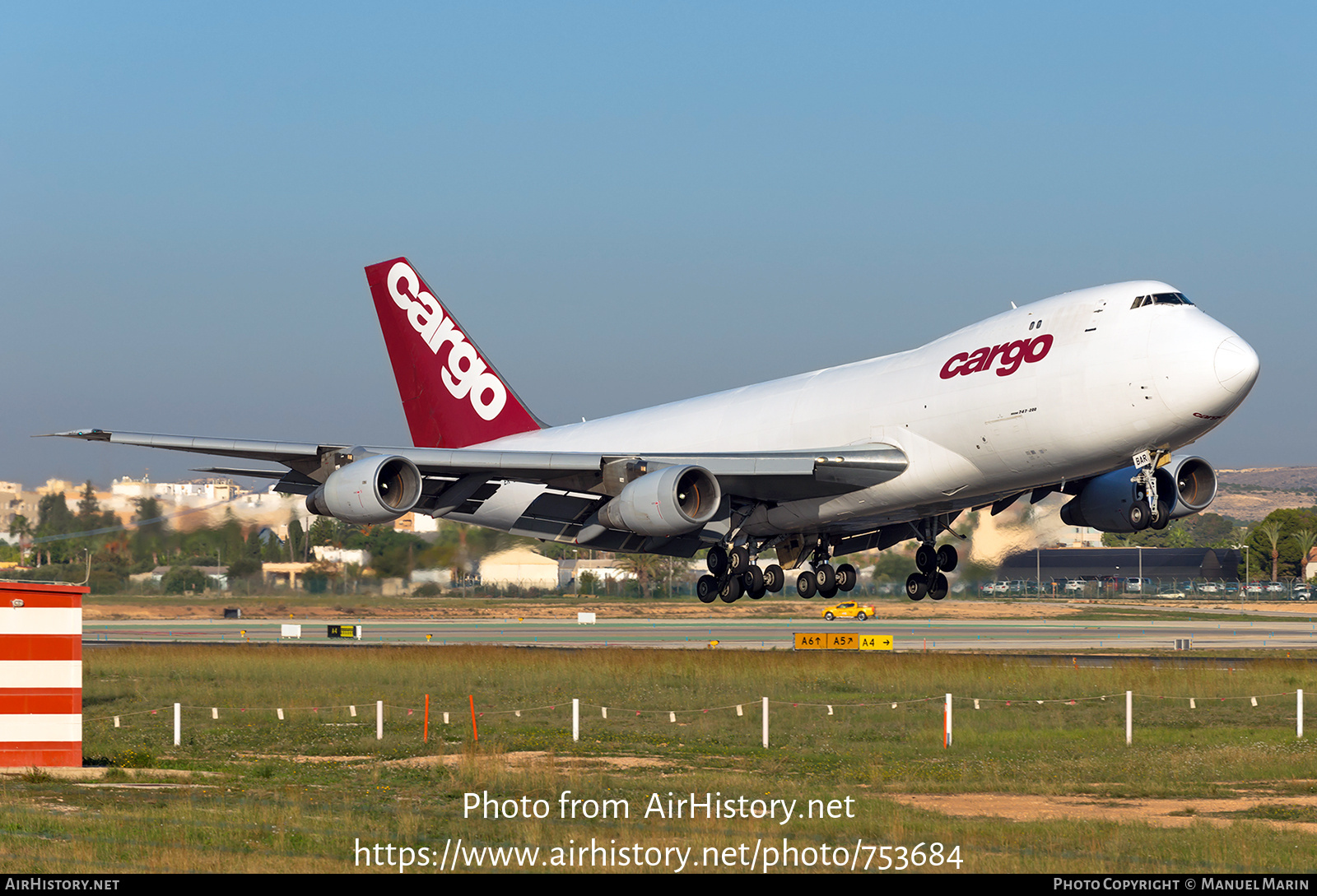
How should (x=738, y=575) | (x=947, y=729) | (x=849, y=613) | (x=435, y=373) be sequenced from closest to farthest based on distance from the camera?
(x=947, y=729), (x=738, y=575), (x=435, y=373), (x=849, y=613)

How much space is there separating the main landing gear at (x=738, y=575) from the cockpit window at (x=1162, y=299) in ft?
42.2

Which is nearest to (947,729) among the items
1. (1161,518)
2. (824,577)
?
(824,577)

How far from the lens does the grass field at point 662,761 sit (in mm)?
21688

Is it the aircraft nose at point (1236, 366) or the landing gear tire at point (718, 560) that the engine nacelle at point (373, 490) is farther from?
the aircraft nose at point (1236, 366)

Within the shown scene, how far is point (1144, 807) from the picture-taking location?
92.5ft

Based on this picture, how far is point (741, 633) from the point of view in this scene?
280ft

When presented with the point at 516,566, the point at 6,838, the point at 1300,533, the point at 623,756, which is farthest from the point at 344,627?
the point at 1300,533

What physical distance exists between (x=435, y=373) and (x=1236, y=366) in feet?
88.7

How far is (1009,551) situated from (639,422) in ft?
66.6

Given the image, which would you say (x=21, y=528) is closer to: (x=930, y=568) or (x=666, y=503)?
(x=666, y=503)

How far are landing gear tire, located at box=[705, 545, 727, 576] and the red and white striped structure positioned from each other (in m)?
16.7

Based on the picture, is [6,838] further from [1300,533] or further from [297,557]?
[1300,533]

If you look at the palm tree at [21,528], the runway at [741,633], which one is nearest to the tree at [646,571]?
the runway at [741,633]

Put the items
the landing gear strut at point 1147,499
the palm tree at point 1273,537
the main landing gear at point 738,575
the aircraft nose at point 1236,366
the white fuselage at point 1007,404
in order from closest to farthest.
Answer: the aircraft nose at point 1236,366
the white fuselage at point 1007,404
the landing gear strut at point 1147,499
the main landing gear at point 738,575
the palm tree at point 1273,537
